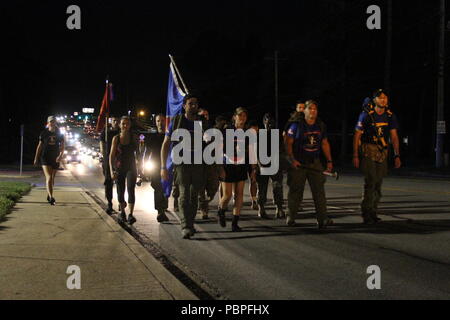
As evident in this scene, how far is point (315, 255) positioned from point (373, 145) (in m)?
3.08

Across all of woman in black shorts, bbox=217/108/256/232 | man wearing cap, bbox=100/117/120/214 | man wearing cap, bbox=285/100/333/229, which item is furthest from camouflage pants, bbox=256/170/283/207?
man wearing cap, bbox=100/117/120/214

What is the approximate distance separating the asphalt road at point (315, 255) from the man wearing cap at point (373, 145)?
1.46 ft

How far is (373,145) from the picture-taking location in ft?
32.1

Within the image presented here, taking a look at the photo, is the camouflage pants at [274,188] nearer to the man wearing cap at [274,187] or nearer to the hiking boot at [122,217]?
the man wearing cap at [274,187]

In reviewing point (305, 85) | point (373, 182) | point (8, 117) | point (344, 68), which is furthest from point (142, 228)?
point (8, 117)

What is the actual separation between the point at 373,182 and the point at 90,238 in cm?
464

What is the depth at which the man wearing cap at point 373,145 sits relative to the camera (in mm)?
9773

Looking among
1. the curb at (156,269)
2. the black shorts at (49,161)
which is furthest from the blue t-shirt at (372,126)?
the black shorts at (49,161)

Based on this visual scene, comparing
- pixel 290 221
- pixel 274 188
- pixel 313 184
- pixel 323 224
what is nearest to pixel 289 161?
pixel 313 184

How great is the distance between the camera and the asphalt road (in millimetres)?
5773

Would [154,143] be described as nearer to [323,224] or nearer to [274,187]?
[274,187]

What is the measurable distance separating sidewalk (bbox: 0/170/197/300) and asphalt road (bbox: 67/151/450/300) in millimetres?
437

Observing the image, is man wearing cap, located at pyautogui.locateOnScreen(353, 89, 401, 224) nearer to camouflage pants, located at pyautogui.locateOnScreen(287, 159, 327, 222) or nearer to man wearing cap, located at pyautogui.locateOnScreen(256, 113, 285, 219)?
camouflage pants, located at pyautogui.locateOnScreen(287, 159, 327, 222)

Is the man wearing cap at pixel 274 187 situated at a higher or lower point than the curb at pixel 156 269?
higher
